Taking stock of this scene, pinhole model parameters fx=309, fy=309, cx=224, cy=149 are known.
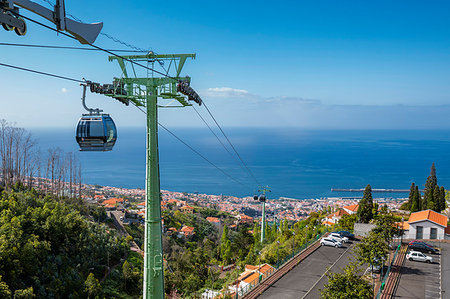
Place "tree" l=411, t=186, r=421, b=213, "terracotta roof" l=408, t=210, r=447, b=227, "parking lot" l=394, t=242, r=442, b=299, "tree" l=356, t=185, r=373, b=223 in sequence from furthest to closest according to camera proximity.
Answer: "tree" l=411, t=186, r=421, b=213 < "tree" l=356, t=185, r=373, b=223 < "terracotta roof" l=408, t=210, r=447, b=227 < "parking lot" l=394, t=242, r=442, b=299

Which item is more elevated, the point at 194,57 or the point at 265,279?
the point at 194,57

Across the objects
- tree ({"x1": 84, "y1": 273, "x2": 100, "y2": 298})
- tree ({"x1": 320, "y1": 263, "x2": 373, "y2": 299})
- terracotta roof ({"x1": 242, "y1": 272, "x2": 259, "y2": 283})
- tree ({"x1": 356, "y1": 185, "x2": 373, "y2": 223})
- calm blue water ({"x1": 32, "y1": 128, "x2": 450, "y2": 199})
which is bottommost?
calm blue water ({"x1": 32, "y1": 128, "x2": 450, "y2": 199})

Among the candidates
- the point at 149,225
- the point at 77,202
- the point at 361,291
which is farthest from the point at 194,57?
the point at 77,202

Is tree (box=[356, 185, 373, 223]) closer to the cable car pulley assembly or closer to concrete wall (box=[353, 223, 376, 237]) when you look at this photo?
concrete wall (box=[353, 223, 376, 237])

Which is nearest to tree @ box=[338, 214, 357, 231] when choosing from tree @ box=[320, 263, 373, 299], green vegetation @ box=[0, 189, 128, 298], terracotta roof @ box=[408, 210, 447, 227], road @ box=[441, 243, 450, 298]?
terracotta roof @ box=[408, 210, 447, 227]

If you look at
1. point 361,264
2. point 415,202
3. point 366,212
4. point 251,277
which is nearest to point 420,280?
point 361,264

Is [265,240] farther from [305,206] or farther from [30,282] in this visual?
[305,206]
